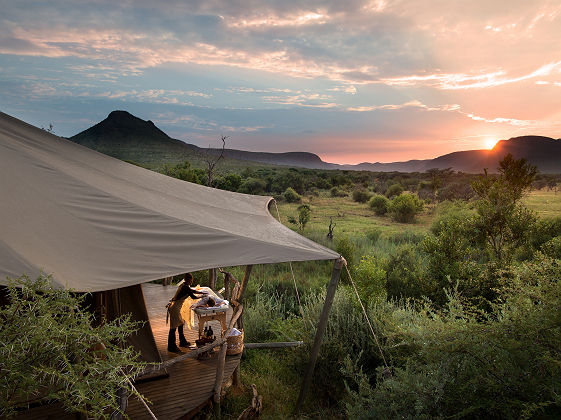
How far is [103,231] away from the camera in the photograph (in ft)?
12.7

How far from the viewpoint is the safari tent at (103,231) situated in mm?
3328

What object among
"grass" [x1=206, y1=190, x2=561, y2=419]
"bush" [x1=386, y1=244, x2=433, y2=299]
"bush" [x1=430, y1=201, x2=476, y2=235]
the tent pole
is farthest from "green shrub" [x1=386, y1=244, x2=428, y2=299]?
the tent pole

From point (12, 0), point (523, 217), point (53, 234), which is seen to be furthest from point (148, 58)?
point (523, 217)

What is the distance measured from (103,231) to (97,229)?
7cm

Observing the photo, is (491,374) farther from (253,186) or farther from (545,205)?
(545,205)

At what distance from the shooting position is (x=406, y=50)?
11.6 meters

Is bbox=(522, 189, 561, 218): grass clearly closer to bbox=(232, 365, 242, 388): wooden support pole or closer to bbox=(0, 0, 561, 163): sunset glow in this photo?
bbox=(0, 0, 561, 163): sunset glow

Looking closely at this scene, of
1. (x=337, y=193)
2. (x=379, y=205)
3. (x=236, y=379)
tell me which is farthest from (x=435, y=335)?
(x=337, y=193)

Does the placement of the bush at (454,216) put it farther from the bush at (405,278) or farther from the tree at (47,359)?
the tree at (47,359)

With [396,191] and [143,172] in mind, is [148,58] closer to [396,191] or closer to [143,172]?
[143,172]

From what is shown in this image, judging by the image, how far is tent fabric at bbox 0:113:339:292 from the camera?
3314 millimetres

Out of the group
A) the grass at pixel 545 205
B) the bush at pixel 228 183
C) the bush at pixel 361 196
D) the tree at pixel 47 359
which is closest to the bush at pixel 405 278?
the tree at pixel 47 359

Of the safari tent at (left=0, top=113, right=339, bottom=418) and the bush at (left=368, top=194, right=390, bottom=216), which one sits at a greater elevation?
the safari tent at (left=0, top=113, right=339, bottom=418)

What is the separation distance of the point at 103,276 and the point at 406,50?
11900 mm
